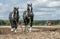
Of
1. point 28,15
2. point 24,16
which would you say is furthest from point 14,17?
point 28,15

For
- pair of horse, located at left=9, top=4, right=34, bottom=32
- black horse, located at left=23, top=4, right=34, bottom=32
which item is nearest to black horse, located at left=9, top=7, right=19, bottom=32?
pair of horse, located at left=9, top=4, right=34, bottom=32

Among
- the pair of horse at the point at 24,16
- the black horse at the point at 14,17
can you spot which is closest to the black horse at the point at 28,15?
the pair of horse at the point at 24,16

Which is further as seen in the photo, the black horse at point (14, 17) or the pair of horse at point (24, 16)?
the black horse at point (14, 17)

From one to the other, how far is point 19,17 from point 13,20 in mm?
584

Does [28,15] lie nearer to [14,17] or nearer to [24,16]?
[24,16]

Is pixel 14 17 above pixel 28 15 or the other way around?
the other way around

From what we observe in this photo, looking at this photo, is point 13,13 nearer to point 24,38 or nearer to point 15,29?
point 15,29

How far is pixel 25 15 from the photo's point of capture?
79.1 feet

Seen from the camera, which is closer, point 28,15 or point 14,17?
point 28,15

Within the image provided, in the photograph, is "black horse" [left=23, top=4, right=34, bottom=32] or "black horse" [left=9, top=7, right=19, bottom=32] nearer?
"black horse" [left=23, top=4, right=34, bottom=32]

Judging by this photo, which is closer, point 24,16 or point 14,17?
point 24,16

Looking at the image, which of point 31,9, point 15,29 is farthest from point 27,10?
point 15,29

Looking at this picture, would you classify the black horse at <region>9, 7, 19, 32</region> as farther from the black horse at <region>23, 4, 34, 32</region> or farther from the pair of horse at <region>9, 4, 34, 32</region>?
the black horse at <region>23, 4, 34, 32</region>

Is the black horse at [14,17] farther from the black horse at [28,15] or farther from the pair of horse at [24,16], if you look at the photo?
the black horse at [28,15]
